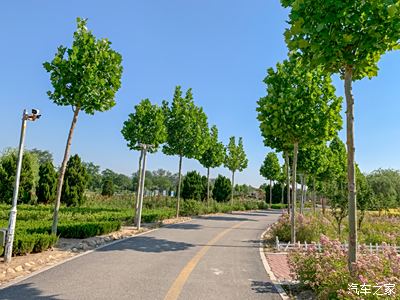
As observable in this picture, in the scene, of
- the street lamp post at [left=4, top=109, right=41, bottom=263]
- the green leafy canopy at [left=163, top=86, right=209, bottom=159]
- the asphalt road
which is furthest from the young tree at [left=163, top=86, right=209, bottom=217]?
the street lamp post at [left=4, top=109, right=41, bottom=263]

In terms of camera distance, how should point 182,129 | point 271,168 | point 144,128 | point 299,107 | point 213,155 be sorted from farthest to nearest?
point 271,168, point 213,155, point 182,129, point 144,128, point 299,107

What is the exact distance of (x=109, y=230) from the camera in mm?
13648

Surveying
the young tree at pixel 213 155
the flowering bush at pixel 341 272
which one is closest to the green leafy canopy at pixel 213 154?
the young tree at pixel 213 155

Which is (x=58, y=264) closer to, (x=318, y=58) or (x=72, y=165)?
(x=318, y=58)

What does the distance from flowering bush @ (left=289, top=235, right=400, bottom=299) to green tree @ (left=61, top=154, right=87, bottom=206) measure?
24.4 meters

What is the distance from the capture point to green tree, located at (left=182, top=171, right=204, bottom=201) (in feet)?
131

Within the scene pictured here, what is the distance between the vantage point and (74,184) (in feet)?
93.2

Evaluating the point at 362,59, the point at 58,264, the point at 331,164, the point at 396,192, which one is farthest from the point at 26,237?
the point at 396,192

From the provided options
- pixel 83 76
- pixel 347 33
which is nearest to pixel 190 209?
pixel 83 76

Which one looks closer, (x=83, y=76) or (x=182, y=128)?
(x=83, y=76)

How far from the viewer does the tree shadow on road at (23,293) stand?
5.72m

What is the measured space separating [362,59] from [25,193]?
2864 centimetres

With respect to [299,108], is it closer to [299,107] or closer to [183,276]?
[299,107]

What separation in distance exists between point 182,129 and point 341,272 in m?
17.6
